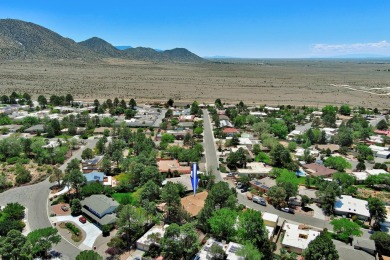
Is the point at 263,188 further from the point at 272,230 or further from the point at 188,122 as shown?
the point at 188,122

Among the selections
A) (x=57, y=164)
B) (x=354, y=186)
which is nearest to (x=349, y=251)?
(x=354, y=186)

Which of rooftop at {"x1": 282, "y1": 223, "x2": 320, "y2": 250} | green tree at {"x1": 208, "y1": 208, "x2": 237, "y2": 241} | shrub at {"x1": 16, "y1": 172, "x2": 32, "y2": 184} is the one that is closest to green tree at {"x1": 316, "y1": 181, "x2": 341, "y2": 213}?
rooftop at {"x1": 282, "y1": 223, "x2": 320, "y2": 250}

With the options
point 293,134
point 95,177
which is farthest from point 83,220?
point 293,134

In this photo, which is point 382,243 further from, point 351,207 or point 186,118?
point 186,118

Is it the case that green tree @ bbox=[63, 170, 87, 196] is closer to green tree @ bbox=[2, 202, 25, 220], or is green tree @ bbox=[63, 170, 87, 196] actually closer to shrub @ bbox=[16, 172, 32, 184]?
green tree @ bbox=[2, 202, 25, 220]

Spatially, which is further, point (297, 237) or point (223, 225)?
point (297, 237)

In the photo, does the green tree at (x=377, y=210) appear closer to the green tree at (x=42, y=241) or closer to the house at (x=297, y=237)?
the house at (x=297, y=237)

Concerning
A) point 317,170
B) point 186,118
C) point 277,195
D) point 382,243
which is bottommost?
point 317,170
